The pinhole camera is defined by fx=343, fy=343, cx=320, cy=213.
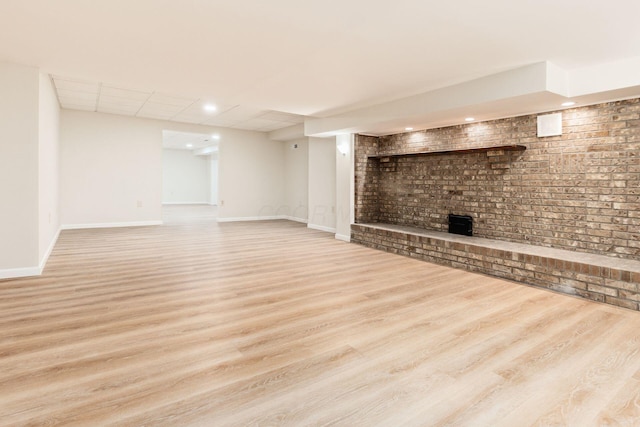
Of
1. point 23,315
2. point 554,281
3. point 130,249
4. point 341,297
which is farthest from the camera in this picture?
point 130,249

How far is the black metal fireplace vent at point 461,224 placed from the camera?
5102 mm

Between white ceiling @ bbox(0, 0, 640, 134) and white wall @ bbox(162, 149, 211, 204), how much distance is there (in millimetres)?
11495

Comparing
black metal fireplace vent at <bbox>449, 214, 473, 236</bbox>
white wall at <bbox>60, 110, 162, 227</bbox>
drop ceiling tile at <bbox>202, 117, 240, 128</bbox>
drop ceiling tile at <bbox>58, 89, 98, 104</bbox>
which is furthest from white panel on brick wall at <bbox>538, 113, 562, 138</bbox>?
white wall at <bbox>60, 110, 162, 227</bbox>

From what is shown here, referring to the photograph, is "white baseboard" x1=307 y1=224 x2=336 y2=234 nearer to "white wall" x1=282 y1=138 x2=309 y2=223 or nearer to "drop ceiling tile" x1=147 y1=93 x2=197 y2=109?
"white wall" x1=282 y1=138 x2=309 y2=223

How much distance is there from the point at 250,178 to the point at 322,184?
2650 millimetres

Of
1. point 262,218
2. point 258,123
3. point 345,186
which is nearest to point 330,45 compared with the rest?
point 345,186

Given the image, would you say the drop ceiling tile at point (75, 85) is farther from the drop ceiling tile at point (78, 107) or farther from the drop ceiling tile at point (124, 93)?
the drop ceiling tile at point (78, 107)


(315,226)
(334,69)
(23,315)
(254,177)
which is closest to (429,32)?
(334,69)

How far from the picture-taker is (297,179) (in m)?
9.66

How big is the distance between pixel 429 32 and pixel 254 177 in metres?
7.44

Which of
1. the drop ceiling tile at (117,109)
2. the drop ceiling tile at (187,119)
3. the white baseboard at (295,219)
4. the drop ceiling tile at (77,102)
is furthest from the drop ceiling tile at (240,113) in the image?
the white baseboard at (295,219)

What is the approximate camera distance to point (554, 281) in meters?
3.62

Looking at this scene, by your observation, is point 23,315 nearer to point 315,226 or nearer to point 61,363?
point 61,363

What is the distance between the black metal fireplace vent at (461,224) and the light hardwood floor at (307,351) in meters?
1.23
